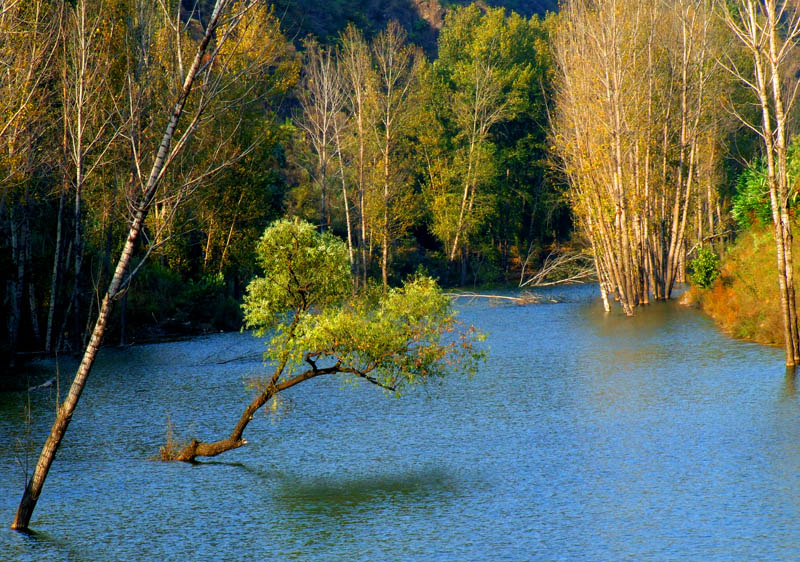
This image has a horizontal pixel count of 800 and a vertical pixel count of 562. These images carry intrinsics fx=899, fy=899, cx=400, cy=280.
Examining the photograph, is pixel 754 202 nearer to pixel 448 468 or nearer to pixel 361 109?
pixel 448 468

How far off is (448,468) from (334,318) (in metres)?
3.62

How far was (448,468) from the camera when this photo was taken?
16.5 m

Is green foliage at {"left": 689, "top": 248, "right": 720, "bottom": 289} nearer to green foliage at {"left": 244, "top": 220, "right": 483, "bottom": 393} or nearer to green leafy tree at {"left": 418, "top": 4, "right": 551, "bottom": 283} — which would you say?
green leafy tree at {"left": 418, "top": 4, "right": 551, "bottom": 283}

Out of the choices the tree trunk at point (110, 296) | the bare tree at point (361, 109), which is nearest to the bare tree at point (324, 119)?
the bare tree at point (361, 109)

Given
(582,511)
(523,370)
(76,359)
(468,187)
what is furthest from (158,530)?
(468,187)

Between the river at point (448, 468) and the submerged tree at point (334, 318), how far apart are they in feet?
6.16

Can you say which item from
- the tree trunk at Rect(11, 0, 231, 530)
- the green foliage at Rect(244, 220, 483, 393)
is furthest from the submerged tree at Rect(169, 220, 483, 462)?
the tree trunk at Rect(11, 0, 231, 530)

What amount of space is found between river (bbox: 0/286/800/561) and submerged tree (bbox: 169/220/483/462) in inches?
73.9

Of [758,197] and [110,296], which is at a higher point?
[758,197]

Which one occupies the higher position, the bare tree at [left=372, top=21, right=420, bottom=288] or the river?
the bare tree at [left=372, top=21, right=420, bottom=288]

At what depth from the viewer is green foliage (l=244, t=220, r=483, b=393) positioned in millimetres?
15359

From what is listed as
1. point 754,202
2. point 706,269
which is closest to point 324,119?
point 706,269

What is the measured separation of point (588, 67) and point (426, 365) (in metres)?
27.5

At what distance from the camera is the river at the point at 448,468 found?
503 inches
